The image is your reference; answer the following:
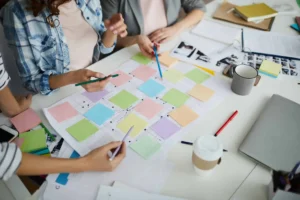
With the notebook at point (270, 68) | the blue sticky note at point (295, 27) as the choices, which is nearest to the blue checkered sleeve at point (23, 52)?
the notebook at point (270, 68)

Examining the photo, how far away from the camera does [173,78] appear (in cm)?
117

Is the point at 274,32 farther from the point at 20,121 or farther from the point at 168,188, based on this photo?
the point at 20,121

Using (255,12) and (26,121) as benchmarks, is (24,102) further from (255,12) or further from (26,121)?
(255,12)

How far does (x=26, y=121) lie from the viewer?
38.7 inches

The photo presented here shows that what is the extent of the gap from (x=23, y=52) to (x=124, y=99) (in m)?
0.44

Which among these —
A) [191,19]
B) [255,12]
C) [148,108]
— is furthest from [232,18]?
[148,108]

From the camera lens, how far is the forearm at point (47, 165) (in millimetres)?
788

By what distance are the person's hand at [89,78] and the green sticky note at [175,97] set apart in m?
0.24

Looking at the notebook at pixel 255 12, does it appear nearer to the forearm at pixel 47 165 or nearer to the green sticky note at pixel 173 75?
the green sticky note at pixel 173 75

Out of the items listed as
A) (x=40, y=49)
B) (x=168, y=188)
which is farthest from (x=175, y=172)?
(x=40, y=49)

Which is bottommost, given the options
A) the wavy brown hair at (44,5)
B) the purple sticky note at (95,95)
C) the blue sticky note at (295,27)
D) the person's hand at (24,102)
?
the blue sticky note at (295,27)

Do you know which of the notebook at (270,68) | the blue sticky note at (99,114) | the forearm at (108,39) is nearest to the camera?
the blue sticky note at (99,114)

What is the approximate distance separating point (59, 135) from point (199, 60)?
693 millimetres

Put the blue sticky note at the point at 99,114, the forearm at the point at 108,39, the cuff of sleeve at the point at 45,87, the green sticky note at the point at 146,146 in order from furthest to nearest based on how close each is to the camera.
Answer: the forearm at the point at 108,39 → the cuff of sleeve at the point at 45,87 → the blue sticky note at the point at 99,114 → the green sticky note at the point at 146,146
